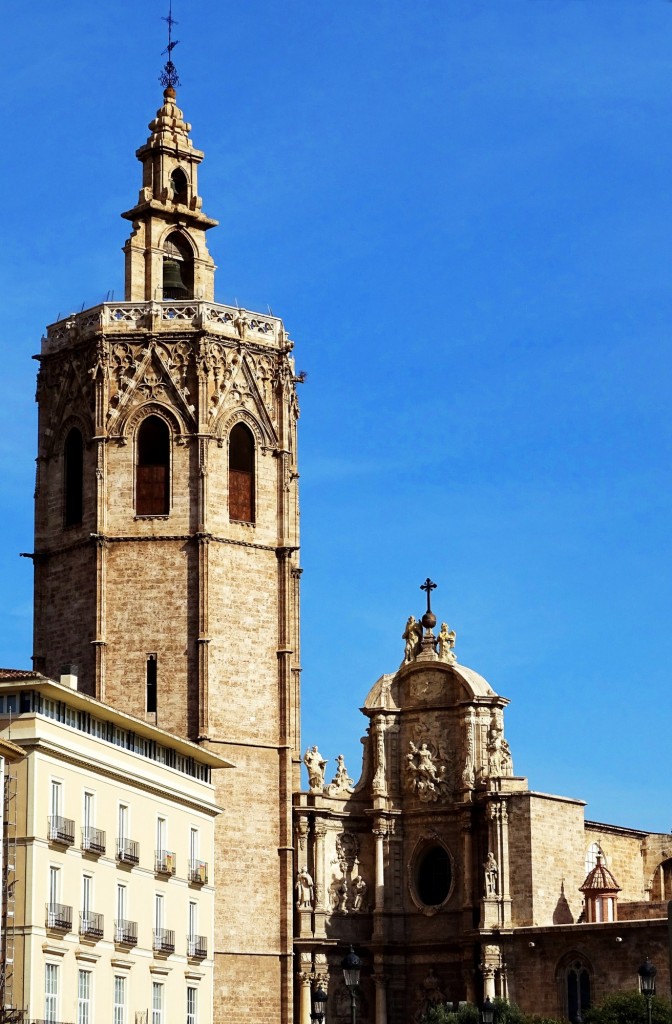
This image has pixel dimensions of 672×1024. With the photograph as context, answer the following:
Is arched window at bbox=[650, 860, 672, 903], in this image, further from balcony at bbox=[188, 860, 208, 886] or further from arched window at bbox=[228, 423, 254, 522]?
balcony at bbox=[188, 860, 208, 886]

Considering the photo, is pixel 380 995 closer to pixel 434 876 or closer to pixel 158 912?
pixel 434 876

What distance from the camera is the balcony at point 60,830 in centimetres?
5038

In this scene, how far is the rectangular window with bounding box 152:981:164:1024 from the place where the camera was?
5478cm

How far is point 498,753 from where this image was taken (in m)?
70.3

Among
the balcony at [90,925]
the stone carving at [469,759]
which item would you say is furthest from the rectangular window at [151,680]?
the balcony at [90,925]

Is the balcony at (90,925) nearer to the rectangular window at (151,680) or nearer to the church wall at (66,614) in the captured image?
the rectangular window at (151,680)

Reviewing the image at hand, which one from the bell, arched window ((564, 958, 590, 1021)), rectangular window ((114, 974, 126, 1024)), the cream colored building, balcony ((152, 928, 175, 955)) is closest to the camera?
the cream colored building

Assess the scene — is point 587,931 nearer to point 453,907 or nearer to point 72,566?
point 453,907

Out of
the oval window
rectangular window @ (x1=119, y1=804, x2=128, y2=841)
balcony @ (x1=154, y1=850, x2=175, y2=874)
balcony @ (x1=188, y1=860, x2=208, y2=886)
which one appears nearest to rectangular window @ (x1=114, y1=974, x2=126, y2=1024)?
rectangular window @ (x1=119, y1=804, x2=128, y2=841)

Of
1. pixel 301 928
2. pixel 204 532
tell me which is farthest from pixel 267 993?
pixel 204 532

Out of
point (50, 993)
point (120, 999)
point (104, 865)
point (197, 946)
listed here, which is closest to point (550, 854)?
point (197, 946)

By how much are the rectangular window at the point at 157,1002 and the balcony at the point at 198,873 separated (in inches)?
141

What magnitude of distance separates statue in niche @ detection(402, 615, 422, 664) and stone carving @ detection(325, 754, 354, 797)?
3.92m

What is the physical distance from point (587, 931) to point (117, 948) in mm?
18164
